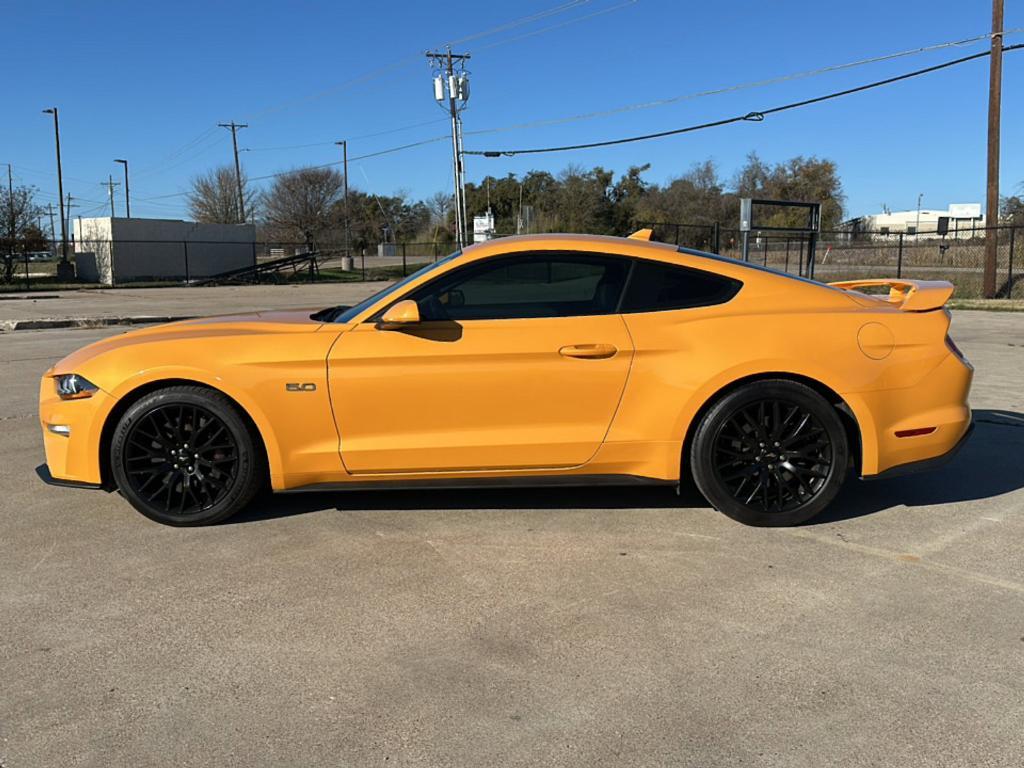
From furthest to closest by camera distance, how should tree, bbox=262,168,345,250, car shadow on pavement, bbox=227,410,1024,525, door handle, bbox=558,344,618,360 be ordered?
tree, bbox=262,168,345,250 → car shadow on pavement, bbox=227,410,1024,525 → door handle, bbox=558,344,618,360

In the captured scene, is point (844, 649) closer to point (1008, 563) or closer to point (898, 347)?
point (1008, 563)

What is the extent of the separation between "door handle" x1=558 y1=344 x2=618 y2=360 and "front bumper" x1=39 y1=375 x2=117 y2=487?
239 cm

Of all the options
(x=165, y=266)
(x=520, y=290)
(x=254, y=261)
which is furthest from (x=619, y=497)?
(x=254, y=261)

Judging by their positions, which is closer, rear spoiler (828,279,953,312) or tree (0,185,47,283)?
rear spoiler (828,279,953,312)

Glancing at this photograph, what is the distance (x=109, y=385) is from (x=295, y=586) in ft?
5.14

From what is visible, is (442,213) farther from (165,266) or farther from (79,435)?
(79,435)

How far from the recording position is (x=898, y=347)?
429 cm

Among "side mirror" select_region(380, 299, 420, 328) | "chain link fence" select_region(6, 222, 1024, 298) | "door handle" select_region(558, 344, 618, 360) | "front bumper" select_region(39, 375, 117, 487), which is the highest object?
"chain link fence" select_region(6, 222, 1024, 298)

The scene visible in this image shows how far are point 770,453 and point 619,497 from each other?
3.22ft

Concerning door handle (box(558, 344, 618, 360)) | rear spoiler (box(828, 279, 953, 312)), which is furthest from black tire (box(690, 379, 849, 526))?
rear spoiler (box(828, 279, 953, 312))

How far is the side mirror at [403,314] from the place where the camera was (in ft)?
13.5

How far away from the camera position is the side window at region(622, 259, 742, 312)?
4.34m

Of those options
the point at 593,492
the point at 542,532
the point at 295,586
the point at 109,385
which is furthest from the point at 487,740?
the point at 109,385

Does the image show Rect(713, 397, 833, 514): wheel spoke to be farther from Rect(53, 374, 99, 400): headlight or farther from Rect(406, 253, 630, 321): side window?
Rect(53, 374, 99, 400): headlight
